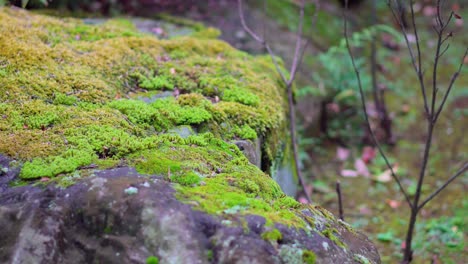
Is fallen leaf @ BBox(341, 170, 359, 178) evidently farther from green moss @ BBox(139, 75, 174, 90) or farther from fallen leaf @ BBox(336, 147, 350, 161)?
A: green moss @ BBox(139, 75, 174, 90)

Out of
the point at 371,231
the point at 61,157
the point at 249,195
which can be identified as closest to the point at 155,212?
the point at 249,195

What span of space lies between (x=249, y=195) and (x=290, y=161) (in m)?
2.15

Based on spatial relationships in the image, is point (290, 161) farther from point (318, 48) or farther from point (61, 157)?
point (318, 48)

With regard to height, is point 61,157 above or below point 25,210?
above

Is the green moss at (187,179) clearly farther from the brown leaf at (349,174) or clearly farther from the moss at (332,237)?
the brown leaf at (349,174)

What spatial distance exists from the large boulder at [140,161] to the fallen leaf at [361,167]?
2325mm

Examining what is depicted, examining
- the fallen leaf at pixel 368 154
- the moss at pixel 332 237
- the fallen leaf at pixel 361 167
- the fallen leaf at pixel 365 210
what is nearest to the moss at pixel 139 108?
the moss at pixel 332 237

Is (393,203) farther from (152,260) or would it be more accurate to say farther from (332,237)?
(152,260)

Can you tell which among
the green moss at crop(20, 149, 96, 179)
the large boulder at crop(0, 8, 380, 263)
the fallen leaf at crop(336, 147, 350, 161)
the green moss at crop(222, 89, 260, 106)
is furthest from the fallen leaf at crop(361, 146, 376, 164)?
the green moss at crop(20, 149, 96, 179)

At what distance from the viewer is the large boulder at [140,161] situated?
2.00 metres

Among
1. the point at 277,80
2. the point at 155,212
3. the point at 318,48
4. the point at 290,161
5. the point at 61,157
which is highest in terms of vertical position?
the point at 318,48

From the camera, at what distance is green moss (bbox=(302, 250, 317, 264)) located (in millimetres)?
1997

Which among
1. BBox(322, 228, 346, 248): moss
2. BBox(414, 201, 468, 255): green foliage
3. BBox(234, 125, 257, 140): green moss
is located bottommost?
BBox(322, 228, 346, 248): moss

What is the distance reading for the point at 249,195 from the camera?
92.4 inches
